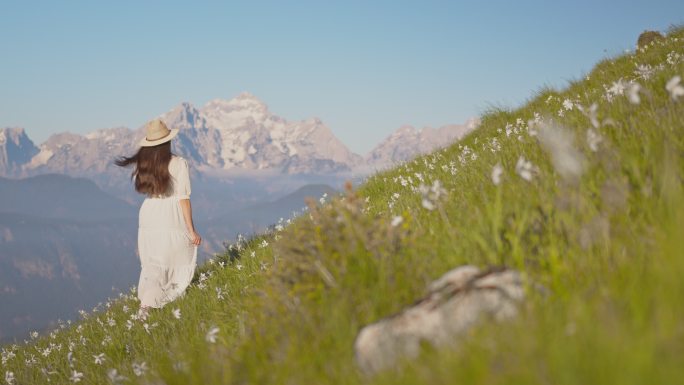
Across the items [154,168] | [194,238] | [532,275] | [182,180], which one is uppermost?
[154,168]

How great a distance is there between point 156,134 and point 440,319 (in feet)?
31.0

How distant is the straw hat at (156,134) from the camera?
428 inches

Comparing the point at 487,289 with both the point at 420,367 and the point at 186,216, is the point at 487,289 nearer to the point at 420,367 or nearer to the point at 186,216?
the point at 420,367

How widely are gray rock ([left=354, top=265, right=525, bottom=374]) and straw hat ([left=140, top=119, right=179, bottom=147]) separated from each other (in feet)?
29.0

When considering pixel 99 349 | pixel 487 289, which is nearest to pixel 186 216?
pixel 99 349

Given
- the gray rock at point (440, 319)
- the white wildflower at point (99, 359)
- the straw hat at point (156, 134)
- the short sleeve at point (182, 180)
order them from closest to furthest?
the gray rock at point (440, 319) < the white wildflower at point (99, 359) < the straw hat at point (156, 134) < the short sleeve at point (182, 180)

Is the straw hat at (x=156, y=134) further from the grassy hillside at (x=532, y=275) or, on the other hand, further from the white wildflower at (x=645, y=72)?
the white wildflower at (x=645, y=72)

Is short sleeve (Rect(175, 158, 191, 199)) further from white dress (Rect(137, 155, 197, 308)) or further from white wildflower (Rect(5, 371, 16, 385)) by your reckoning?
white wildflower (Rect(5, 371, 16, 385))

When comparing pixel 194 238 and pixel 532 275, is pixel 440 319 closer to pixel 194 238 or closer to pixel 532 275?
pixel 532 275

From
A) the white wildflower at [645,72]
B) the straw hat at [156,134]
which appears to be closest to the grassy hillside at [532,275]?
the white wildflower at [645,72]

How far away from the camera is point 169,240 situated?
436 inches

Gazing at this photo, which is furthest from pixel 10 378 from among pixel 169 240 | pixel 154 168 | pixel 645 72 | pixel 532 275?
pixel 645 72

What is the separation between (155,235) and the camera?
11094 mm

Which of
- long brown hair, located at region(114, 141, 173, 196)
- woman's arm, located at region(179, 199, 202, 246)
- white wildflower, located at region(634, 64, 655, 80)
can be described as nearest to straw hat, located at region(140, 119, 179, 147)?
long brown hair, located at region(114, 141, 173, 196)
